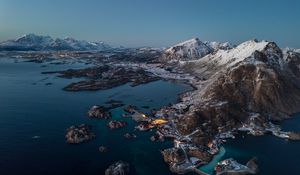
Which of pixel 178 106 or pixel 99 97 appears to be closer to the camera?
pixel 178 106

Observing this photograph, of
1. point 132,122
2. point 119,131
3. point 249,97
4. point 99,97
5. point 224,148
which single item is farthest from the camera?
point 99,97

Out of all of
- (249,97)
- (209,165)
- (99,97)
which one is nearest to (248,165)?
(209,165)

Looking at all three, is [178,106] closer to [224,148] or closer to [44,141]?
[224,148]

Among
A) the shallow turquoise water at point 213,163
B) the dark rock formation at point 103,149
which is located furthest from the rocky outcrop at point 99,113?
the shallow turquoise water at point 213,163

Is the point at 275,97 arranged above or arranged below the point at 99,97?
above

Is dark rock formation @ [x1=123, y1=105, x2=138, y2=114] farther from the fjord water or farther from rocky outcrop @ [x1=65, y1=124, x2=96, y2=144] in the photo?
rocky outcrop @ [x1=65, y1=124, x2=96, y2=144]

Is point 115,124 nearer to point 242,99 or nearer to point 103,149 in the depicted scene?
point 103,149

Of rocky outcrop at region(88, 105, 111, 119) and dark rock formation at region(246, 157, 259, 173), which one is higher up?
dark rock formation at region(246, 157, 259, 173)

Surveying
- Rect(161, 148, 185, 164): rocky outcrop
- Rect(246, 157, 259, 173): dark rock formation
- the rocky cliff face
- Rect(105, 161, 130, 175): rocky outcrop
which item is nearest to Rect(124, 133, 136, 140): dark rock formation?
the rocky cliff face
